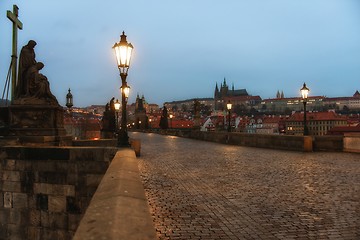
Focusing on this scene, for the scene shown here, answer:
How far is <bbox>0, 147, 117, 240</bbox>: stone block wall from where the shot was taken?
332 inches

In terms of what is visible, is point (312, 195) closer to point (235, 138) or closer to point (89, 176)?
point (89, 176)

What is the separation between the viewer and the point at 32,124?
12641mm

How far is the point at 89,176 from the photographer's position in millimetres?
8438

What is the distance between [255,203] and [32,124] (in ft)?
30.0

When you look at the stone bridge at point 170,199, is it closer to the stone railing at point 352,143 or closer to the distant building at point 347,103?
the stone railing at point 352,143

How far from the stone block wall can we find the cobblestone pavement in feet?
4.79

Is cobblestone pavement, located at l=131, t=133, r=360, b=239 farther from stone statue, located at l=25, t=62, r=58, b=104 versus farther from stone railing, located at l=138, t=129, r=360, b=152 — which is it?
stone railing, located at l=138, t=129, r=360, b=152

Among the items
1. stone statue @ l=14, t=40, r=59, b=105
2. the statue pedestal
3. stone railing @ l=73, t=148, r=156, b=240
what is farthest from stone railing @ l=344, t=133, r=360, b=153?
stone railing @ l=73, t=148, r=156, b=240

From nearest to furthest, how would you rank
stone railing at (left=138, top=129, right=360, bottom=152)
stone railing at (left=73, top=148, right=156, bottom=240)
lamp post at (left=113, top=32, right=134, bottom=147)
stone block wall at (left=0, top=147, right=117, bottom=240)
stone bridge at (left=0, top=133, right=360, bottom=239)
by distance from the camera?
stone railing at (left=73, top=148, right=156, bottom=240), stone bridge at (left=0, top=133, right=360, bottom=239), stone block wall at (left=0, top=147, right=117, bottom=240), lamp post at (left=113, top=32, right=134, bottom=147), stone railing at (left=138, top=129, right=360, bottom=152)

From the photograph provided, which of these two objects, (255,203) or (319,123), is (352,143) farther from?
(319,123)

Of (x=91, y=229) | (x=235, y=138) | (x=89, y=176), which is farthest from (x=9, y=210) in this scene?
(x=235, y=138)

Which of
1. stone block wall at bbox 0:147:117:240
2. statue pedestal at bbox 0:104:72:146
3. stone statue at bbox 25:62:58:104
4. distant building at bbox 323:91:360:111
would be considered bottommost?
stone block wall at bbox 0:147:117:240

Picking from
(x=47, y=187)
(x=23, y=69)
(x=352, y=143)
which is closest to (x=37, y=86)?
(x=23, y=69)

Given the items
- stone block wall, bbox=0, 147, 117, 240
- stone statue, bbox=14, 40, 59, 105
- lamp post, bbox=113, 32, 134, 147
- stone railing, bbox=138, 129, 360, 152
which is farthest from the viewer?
stone railing, bbox=138, 129, 360, 152
